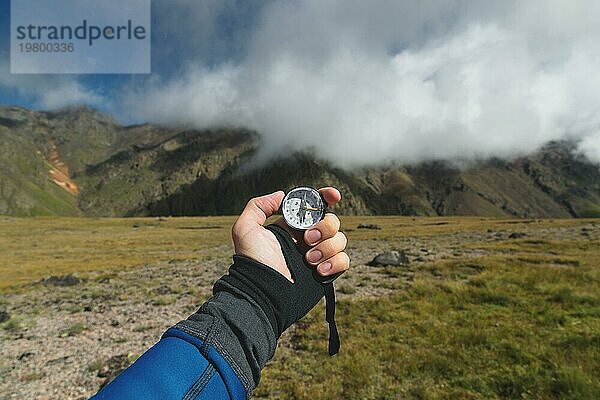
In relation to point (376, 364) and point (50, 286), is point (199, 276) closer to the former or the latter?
point (50, 286)

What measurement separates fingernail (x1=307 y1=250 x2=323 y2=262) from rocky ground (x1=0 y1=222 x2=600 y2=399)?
9105 mm

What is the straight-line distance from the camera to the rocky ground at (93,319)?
10875 mm

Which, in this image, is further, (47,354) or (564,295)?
(564,295)

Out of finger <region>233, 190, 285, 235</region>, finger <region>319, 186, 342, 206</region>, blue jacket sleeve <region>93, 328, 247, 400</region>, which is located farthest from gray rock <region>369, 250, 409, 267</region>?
blue jacket sleeve <region>93, 328, 247, 400</region>

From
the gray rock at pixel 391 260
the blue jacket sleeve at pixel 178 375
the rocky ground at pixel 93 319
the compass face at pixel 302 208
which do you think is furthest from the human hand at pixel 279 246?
the gray rock at pixel 391 260

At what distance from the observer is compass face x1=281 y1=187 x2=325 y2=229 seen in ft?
13.7

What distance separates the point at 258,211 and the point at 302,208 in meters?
0.48

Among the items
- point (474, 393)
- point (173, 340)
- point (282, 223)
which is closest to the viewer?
point (173, 340)

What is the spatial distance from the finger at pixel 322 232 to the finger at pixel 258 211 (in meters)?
0.51

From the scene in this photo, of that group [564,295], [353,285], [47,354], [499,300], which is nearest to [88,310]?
[47,354]

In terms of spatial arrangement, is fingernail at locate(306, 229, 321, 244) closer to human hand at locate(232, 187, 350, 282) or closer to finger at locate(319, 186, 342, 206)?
human hand at locate(232, 187, 350, 282)

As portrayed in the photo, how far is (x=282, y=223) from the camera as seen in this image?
4.29 m

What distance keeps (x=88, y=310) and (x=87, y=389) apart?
365 inches

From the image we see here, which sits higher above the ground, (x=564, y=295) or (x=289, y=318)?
(x=289, y=318)
